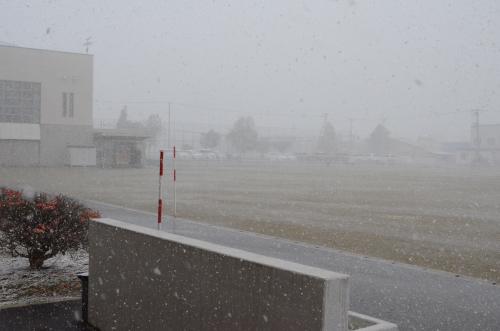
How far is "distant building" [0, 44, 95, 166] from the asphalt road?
44530 mm

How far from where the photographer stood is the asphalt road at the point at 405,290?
263 inches

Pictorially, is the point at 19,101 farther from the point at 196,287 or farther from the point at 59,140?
the point at 196,287

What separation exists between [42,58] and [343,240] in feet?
154

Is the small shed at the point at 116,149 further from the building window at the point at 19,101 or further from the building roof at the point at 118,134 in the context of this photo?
the building window at the point at 19,101

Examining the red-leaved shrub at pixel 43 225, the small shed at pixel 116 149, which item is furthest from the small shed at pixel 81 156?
the red-leaved shrub at pixel 43 225

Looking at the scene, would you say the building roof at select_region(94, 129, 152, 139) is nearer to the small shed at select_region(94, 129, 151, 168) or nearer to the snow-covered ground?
the small shed at select_region(94, 129, 151, 168)

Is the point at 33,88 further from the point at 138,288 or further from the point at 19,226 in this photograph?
the point at 138,288

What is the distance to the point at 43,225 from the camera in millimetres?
8094

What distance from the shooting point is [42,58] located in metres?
53.7

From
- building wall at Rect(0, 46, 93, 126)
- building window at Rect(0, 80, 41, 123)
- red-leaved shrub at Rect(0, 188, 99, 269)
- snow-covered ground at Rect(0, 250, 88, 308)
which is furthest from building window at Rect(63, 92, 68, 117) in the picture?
red-leaved shrub at Rect(0, 188, 99, 269)

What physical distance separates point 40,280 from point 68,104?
4981 cm

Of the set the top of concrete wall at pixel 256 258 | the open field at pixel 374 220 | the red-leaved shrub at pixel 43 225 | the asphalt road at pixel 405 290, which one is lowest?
the open field at pixel 374 220

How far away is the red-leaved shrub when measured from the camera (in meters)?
8.13

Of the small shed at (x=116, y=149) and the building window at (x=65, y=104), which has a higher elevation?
the building window at (x=65, y=104)
